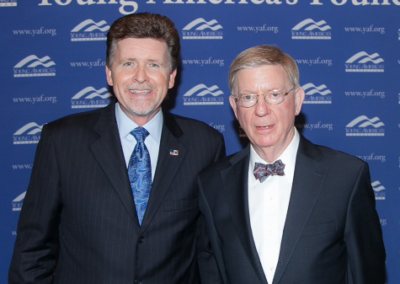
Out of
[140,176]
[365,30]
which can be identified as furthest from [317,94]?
[140,176]

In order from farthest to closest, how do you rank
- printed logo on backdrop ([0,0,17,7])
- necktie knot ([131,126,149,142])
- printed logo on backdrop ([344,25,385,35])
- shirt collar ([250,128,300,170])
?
1. printed logo on backdrop ([344,25,385,35])
2. printed logo on backdrop ([0,0,17,7])
3. necktie knot ([131,126,149,142])
4. shirt collar ([250,128,300,170])

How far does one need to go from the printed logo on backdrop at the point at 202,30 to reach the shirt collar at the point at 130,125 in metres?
1.53

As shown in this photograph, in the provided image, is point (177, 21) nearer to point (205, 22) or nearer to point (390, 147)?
point (205, 22)

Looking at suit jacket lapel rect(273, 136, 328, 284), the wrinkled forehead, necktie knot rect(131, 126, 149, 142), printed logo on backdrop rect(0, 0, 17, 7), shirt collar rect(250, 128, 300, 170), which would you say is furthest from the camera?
printed logo on backdrop rect(0, 0, 17, 7)

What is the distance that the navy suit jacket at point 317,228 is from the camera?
2.05m

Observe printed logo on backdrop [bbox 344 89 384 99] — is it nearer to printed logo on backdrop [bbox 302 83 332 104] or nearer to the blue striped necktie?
printed logo on backdrop [bbox 302 83 332 104]

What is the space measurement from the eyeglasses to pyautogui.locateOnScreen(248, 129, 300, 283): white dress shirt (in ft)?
0.87

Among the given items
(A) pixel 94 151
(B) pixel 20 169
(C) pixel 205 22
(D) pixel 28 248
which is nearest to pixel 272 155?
(A) pixel 94 151

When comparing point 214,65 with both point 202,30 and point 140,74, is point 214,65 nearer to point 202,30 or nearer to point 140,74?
point 202,30

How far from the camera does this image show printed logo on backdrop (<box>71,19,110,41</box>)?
3.76 metres

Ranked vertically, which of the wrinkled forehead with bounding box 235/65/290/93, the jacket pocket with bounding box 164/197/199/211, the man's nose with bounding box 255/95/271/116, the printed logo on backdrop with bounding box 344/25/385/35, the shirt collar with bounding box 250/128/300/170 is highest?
the printed logo on backdrop with bounding box 344/25/385/35

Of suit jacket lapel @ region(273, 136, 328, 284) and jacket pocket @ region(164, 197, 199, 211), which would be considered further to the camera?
jacket pocket @ region(164, 197, 199, 211)

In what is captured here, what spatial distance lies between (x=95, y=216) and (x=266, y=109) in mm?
1023

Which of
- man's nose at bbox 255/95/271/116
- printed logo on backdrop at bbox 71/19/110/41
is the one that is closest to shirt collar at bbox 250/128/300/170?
man's nose at bbox 255/95/271/116
